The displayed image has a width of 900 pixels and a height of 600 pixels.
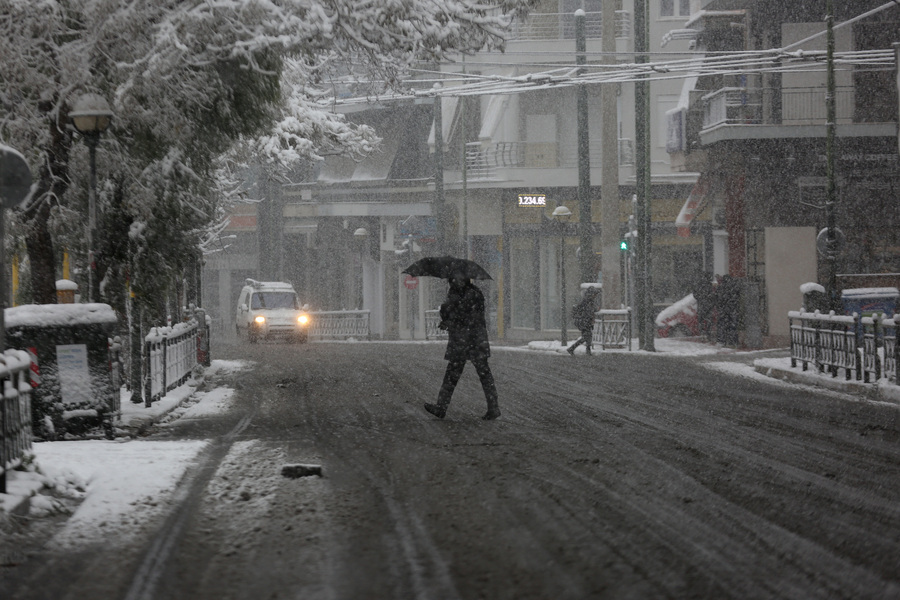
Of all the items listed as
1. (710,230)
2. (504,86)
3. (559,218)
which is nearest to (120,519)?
(559,218)

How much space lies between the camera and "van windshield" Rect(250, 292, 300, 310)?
39469 mm

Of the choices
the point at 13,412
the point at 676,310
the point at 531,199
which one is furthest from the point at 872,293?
the point at 13,412

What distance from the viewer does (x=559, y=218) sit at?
33.8 meters

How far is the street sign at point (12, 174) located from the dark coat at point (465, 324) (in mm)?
5661

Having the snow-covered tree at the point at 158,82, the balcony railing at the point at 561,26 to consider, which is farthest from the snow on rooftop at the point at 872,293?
the balcony railing at the point at 561,26

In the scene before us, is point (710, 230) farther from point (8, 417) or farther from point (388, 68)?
point (8, 417)

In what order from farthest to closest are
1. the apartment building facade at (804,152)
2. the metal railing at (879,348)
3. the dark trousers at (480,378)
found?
the apartment building facade at (804,152) < the metal railing at (879,348) < the dark trousers at (480,378)

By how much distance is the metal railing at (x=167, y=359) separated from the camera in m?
15.3

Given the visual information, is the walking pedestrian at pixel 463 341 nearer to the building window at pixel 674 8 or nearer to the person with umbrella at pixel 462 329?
the person with umbrella at pixel 462 329

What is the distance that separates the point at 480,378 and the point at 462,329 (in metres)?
0.70

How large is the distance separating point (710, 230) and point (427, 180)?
10.8 metres

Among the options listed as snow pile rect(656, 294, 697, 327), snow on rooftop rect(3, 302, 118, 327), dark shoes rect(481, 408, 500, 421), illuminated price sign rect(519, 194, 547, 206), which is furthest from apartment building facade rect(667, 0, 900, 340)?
snow on rooftop rect(3, 302, 118, 327)

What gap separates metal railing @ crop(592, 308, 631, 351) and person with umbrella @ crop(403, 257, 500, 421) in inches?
683

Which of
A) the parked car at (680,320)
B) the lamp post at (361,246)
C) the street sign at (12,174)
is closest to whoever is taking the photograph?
the street sign at (12,174)
